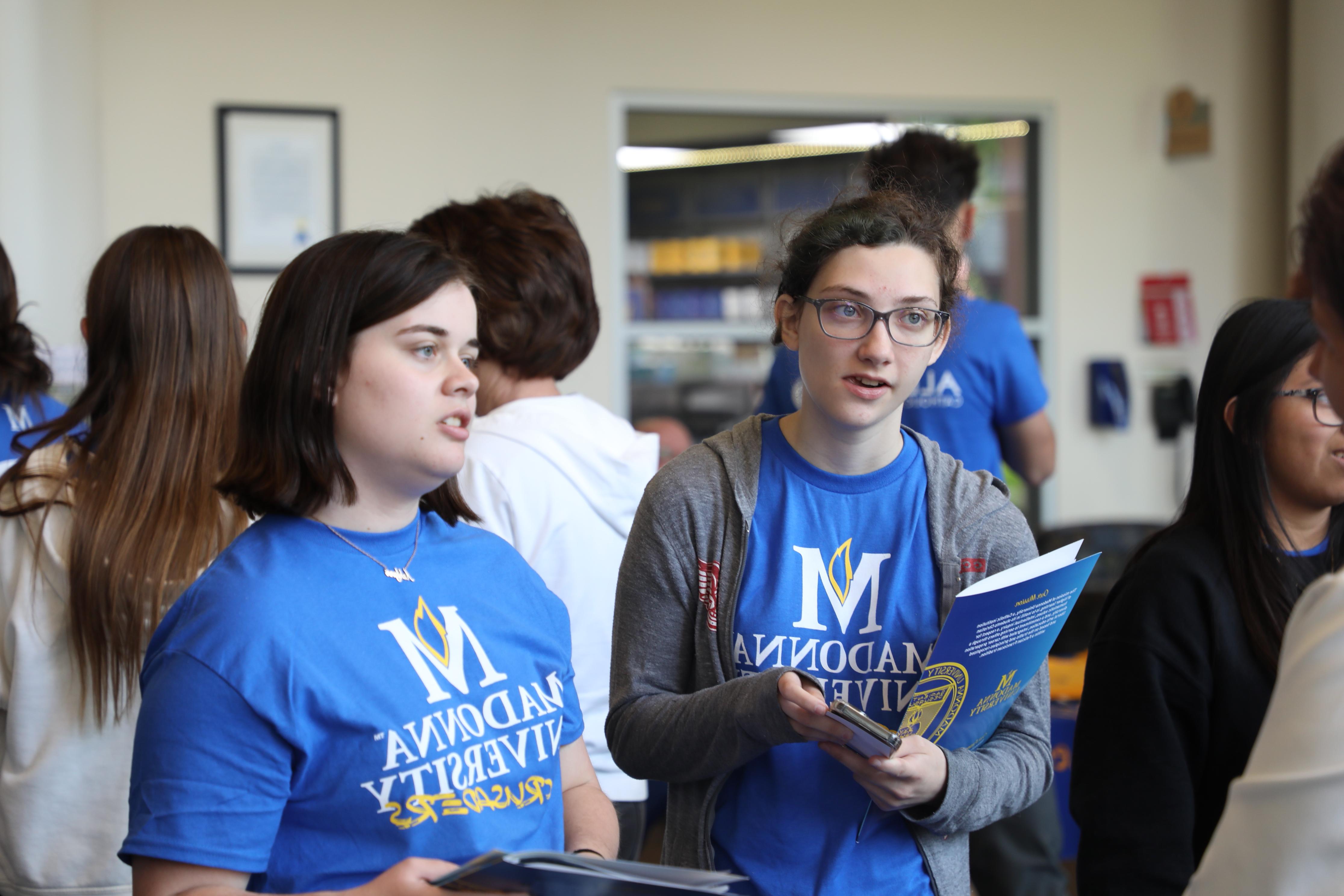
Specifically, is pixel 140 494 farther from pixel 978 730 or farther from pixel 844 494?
pixel 978 730

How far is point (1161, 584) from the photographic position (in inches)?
55.0

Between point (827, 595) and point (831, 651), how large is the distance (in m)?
0.06

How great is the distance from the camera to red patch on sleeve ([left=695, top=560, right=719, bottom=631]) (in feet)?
Result: 4.31

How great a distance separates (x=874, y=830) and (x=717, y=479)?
0.45 meters

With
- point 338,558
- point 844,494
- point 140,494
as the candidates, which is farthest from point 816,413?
point 140,494

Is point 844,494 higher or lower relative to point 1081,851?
higher

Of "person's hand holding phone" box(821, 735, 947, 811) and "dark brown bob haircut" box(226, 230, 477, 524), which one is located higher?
"dark brown bob haircut" box(226, 230, 477, 524)

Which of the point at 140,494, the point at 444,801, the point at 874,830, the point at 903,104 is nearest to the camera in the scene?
the point at 444,801

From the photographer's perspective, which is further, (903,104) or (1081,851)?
(903,104)

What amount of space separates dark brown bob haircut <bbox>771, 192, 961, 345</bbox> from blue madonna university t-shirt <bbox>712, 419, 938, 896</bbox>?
27 cm

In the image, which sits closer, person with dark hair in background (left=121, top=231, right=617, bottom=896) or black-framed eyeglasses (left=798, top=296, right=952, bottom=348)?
person with dark hair in background (left=121, top=231, right=617, bottom=896)

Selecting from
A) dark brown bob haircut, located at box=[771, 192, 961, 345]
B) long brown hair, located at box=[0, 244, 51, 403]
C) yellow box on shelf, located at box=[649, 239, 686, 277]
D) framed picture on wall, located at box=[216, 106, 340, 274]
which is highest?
framed picture on wall, located at box=[216, 106, 340, 274]

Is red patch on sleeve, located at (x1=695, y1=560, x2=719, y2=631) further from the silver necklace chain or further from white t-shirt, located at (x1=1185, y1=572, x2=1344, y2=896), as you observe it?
white t-shirt, located at (x1=1185, y1=572, x2=1344, y2=896)

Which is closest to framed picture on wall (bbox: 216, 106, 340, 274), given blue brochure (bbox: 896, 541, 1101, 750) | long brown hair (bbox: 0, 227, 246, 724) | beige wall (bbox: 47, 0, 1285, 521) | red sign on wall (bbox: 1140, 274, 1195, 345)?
beige wall (bbox: 47, 0, 1285, 521)
